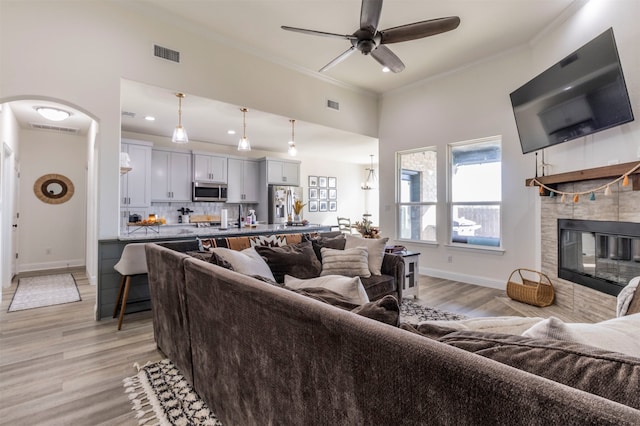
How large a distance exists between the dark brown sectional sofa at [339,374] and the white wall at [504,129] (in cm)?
326

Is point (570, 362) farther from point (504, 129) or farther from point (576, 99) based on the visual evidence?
point (504, 129)

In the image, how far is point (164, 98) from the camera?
391 cm

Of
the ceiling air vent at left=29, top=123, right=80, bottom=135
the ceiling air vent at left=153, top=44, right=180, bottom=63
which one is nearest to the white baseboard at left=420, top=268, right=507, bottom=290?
the ceiling air vent at left=153, top=44, right=180, bottom=63

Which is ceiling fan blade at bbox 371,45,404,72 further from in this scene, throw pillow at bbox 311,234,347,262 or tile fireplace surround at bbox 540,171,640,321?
→ tile fireplace surround at bbox 540,171,640,321

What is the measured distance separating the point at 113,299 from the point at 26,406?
1512 millimetres

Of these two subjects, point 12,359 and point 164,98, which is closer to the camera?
point 12,359

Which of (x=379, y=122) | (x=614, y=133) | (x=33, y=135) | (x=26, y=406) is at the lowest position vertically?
(x=26, y=406)

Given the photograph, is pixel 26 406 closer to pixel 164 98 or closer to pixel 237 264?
pixel 237 264

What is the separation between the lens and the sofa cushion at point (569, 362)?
520mm

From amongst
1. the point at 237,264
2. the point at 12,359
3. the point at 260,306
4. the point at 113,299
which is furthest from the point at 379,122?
the point at 12,359

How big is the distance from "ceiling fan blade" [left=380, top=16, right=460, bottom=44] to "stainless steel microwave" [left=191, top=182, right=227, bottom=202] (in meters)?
4.82

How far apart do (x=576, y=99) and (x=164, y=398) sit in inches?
168

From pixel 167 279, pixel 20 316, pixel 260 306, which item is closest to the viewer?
pixel 260 306

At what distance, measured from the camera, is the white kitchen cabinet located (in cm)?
692
